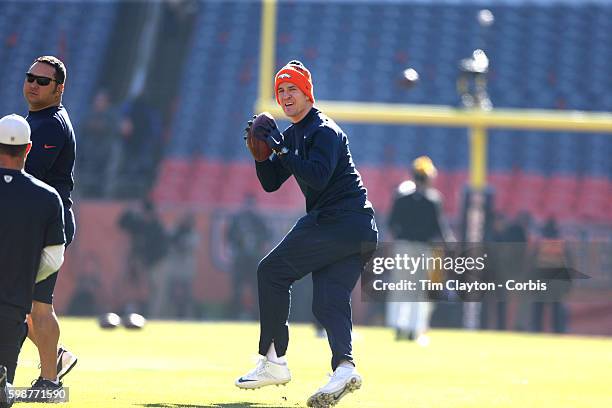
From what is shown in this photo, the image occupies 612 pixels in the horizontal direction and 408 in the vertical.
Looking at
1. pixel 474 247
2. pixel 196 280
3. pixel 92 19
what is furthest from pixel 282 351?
pixel 92 19

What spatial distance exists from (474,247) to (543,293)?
136 centimetres

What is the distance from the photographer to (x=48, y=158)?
6500 mm

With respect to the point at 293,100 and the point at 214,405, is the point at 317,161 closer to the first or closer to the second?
the point at 293,100

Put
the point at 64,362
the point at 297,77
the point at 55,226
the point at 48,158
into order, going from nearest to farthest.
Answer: the point at 55,226, the point at 48,158, the point at 297,77, the point at 64,362

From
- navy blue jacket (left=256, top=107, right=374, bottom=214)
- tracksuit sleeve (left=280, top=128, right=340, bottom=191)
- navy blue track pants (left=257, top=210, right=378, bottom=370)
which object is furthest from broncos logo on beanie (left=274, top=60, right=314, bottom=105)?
navy blue track pants (left=257, top=210, right=378, bottom=370)

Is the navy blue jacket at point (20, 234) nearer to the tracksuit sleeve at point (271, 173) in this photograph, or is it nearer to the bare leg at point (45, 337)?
the bare leg at point (45, 337)

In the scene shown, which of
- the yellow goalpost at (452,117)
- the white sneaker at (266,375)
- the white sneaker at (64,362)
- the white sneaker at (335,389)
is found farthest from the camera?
the yellow goalpost at (452,117)

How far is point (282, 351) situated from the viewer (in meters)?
6.79

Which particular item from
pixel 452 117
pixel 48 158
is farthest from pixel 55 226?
pixel 452 117

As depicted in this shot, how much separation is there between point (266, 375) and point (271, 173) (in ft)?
3.46

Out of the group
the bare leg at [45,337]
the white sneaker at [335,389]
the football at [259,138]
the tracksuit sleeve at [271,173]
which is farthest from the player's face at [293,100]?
the bare leg at [45,337]

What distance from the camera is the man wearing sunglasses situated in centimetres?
641

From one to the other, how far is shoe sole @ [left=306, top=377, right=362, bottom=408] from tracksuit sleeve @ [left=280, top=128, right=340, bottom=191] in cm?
97

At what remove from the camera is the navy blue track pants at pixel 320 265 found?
6.57 metres
